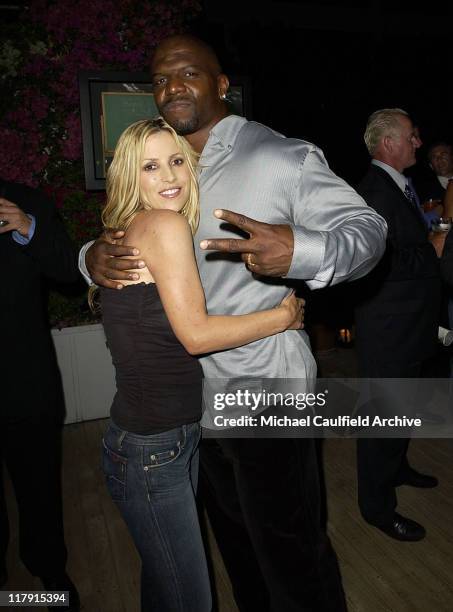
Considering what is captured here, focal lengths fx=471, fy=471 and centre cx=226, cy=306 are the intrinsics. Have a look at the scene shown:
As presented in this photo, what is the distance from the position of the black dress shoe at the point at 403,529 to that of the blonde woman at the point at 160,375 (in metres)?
1.45

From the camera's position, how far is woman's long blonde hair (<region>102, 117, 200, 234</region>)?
150 cm

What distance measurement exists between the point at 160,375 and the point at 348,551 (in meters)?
1.72

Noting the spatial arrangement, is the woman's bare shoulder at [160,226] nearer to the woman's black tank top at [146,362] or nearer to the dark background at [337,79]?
the woman's black tank top at [146,362]

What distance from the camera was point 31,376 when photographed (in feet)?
6.63

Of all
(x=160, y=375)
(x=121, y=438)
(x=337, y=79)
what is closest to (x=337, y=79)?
(x=337, y=79)

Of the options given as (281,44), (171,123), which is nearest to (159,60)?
(171,123)

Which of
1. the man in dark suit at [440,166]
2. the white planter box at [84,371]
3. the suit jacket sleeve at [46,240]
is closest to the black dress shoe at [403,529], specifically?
the suit jacket sleeve at [46,240]

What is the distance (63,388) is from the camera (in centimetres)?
410

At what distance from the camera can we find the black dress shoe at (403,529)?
8.19 feet

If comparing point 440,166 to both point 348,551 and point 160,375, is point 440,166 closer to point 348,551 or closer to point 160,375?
point 348,551

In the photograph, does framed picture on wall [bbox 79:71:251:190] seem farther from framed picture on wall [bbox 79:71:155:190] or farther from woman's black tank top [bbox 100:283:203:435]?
woman's black tank top [bbox 100:283:203:435]

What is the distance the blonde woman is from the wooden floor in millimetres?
1003

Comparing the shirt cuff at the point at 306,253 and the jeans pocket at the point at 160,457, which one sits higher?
the shirt cuff at the point at 306,253

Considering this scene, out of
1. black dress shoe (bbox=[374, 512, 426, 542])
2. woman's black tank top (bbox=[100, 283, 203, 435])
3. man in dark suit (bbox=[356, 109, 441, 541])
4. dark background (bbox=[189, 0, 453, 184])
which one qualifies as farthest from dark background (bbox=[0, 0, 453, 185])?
woman's black tank top (bbox=[100, 283, 203, 435])
